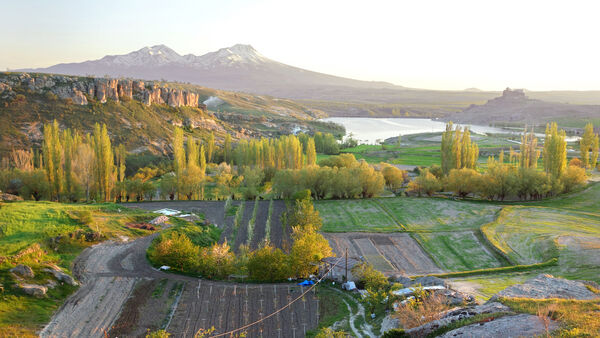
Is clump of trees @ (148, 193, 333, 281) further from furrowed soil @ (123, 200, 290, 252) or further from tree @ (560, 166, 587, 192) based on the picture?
tree @ (560, 166, 587, 192)

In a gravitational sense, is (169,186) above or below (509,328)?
below

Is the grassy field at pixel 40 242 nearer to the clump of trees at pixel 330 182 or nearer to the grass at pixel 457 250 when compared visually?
the clump of trees at pixel 330 182

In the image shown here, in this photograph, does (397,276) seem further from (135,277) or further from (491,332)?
(135,277)

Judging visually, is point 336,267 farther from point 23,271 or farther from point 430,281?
point 23,271

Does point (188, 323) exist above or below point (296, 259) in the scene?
below

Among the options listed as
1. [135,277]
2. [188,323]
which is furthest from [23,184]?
[188,323]

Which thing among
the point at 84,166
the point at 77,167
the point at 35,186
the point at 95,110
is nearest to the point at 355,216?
the point at 84,166

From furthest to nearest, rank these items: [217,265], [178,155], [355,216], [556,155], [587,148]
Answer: [587,148], [556,155], [178,155], [355,216], [217,265]
